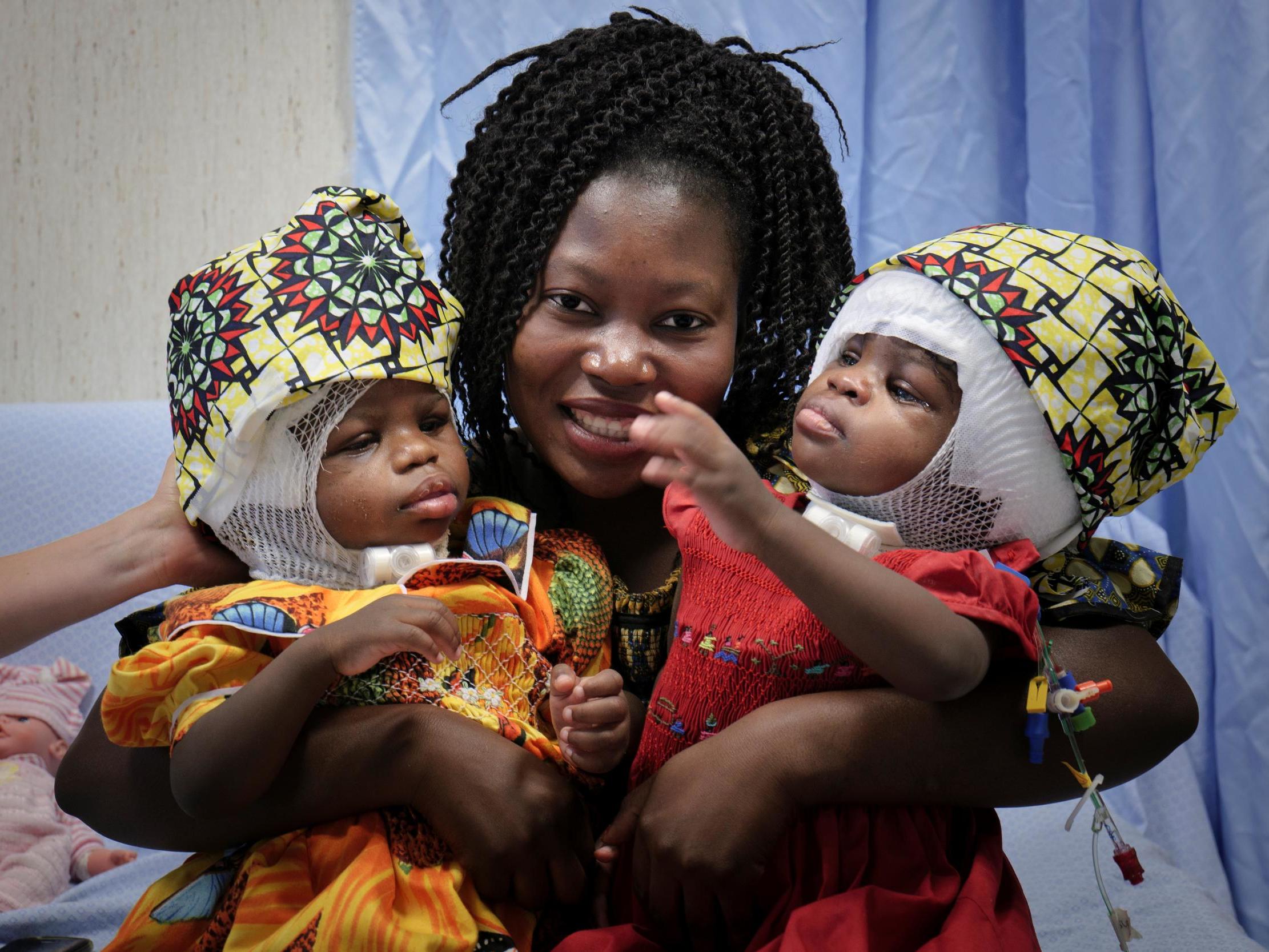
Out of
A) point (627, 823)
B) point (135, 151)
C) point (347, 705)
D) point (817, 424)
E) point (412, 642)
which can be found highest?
point (135, 151)

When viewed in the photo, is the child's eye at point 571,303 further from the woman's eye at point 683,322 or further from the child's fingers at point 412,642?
the child's fingers at point 412,642

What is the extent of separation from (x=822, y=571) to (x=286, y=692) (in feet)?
1.54

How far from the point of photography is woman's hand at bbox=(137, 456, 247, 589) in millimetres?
1229

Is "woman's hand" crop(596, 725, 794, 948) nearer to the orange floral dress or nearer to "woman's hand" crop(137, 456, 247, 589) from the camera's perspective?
the orange floral dress

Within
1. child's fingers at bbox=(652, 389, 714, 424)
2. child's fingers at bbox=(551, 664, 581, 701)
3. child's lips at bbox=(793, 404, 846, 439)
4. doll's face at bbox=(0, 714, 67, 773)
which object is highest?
child's fingers at bbox=(652, 389, 714, 424)

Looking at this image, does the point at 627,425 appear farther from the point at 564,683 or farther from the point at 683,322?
the point at 564,683

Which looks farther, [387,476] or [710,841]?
[387,476]

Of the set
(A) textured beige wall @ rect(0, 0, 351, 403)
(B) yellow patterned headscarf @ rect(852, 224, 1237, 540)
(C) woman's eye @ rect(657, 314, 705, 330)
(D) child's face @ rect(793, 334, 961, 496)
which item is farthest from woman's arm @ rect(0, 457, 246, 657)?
(A) textured beige wall @ rect(0, 0, 351, 403)

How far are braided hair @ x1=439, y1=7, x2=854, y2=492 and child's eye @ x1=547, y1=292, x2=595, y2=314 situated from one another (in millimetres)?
35

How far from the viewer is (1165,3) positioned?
5.70ft

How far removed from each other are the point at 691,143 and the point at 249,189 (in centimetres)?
152

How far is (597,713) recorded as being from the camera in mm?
1021

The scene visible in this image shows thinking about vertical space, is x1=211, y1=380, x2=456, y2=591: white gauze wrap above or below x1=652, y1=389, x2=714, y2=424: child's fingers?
below

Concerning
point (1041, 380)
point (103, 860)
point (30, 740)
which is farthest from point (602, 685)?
point (30, 740)
